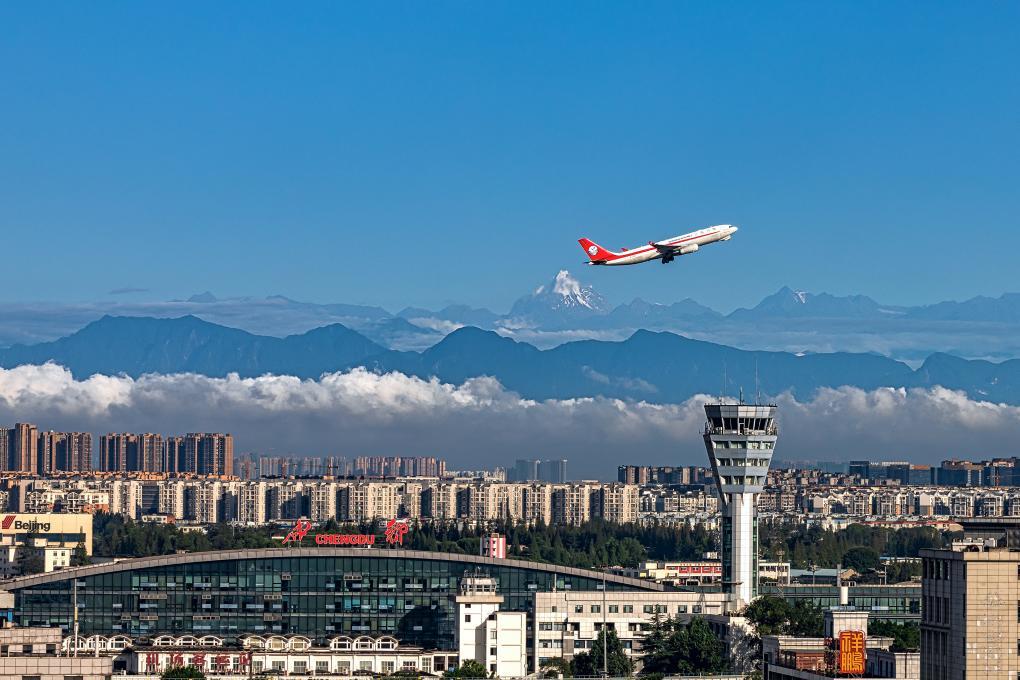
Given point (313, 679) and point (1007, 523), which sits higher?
point (1007, 523)

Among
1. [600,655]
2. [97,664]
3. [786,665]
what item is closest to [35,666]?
[97,664]

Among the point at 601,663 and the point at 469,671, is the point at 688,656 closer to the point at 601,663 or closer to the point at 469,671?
the point at 601,663

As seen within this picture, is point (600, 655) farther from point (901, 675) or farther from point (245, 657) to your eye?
point (901, 675)

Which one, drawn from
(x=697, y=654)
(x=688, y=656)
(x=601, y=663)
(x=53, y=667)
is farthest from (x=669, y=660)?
(x=53, y=667)

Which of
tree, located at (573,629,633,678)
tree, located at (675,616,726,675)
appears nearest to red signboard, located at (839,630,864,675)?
tree, located at (573,629,633,678)

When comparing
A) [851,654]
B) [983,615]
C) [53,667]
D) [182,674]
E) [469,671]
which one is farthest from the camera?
[469,671]

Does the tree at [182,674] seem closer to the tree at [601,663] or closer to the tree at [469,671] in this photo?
the tree at [469,671]
